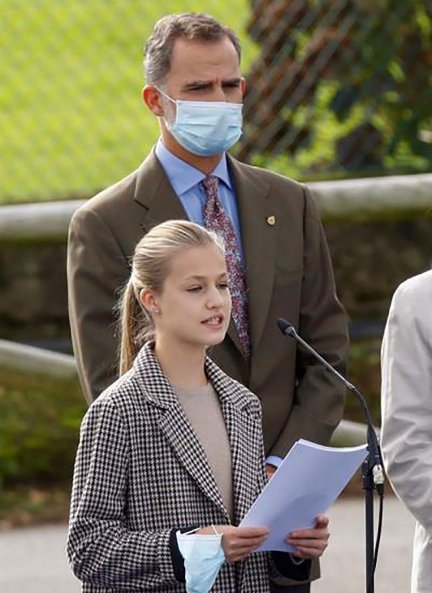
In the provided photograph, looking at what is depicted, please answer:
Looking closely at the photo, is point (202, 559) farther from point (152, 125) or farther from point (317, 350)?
point (152, 125)

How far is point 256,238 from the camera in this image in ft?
16.6

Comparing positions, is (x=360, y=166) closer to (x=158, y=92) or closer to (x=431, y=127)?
(x=431, y=127)

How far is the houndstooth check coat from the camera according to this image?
4.22m

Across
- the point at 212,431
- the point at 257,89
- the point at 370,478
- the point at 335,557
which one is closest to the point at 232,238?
the point at 212,431

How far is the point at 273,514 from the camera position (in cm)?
424

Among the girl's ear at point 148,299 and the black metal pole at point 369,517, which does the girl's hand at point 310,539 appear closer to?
the black metal pole at point 369,517

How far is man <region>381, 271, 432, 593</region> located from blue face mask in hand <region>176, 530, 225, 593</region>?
1.54 ft

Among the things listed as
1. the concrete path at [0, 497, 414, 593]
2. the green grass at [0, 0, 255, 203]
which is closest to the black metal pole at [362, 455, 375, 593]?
the concrete path at [0, 497, 414, 593]

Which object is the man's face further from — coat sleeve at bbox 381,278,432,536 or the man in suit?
coat sleeve at bbox 381,278,432,536

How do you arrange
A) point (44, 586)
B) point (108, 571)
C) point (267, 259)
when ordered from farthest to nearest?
1. point (44, 586)
2. point (267, 259)
3. point (108, 571)

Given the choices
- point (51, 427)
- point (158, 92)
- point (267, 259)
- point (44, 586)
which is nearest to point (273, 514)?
point (267, 259)

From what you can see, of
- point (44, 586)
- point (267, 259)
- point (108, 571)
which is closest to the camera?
point (108, 571)

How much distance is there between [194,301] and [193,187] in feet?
2.44

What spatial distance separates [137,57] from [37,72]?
403 mm
